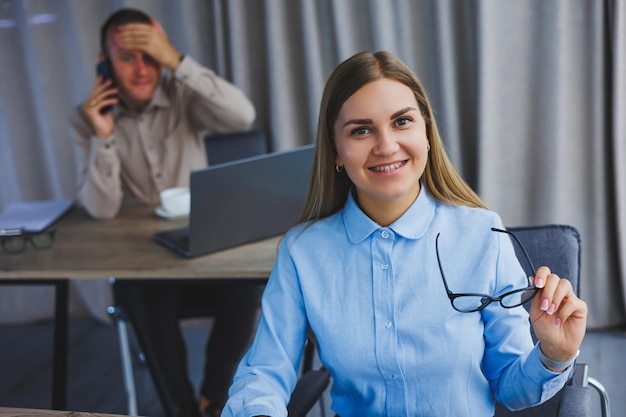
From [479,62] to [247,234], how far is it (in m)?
1.17

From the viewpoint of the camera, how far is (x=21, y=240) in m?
2.11

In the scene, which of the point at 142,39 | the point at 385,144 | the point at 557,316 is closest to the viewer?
the point at 557,316

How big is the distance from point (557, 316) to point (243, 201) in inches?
40.1

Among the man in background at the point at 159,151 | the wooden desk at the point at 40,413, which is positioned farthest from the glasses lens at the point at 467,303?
the man in background at the point at 159,151

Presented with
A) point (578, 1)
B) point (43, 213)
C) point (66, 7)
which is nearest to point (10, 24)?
point (66, 7)

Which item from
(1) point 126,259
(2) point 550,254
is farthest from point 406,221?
(1) point 126,259

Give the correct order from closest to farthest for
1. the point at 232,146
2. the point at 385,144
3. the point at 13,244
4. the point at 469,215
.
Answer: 1. the point at 385,144
2. the point at 469,215
3. the point at 13,244
4. the point at 232,146

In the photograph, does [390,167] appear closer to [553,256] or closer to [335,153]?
[335,153]

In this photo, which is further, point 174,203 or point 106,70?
point 106,70

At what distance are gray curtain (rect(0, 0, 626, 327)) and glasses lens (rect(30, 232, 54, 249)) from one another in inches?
43.7

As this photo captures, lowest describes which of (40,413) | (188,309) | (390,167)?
(188,309)

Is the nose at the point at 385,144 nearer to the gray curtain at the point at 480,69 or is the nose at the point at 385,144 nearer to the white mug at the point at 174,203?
the white mug at the point at 174,203

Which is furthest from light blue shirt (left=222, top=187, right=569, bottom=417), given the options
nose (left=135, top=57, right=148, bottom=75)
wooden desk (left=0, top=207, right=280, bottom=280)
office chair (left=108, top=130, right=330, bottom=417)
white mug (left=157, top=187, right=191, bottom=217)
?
nose (left=135, top=57, right=148, bottom=75)

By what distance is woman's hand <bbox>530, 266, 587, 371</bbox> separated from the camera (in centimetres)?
112
